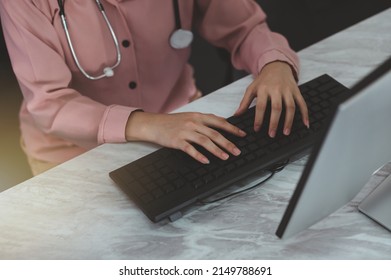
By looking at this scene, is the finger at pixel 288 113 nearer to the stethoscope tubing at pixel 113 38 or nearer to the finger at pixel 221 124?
the finger at pixel 221 124

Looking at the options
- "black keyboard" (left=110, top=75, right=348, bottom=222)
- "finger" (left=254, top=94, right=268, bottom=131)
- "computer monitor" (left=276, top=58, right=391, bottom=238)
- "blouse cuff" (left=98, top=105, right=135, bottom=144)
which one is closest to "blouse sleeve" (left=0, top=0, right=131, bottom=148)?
"blouse cuff" (left=98, top=105, right=135, bottom=144)

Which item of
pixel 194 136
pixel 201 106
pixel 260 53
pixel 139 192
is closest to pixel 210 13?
pixel 260 53

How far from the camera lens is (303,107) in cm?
89

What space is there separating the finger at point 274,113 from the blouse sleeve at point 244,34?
0.13 m

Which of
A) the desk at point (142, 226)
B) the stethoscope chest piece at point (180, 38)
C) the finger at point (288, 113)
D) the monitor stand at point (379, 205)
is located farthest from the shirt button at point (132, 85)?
the monitor stand at point (379, 205)

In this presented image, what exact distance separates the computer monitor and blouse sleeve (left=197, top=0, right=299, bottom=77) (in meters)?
0.42

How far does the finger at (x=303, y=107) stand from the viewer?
87 cm

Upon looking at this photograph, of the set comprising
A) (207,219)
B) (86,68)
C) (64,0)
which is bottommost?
(207,219)

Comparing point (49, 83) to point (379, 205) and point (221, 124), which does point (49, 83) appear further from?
point (379, 205)

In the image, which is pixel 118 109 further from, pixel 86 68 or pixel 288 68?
pixel 288 68

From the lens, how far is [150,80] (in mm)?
1172

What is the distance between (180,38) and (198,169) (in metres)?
0.43

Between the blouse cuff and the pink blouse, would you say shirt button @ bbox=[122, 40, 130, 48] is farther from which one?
the blouse cuff

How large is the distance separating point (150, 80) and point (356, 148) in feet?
2.27
